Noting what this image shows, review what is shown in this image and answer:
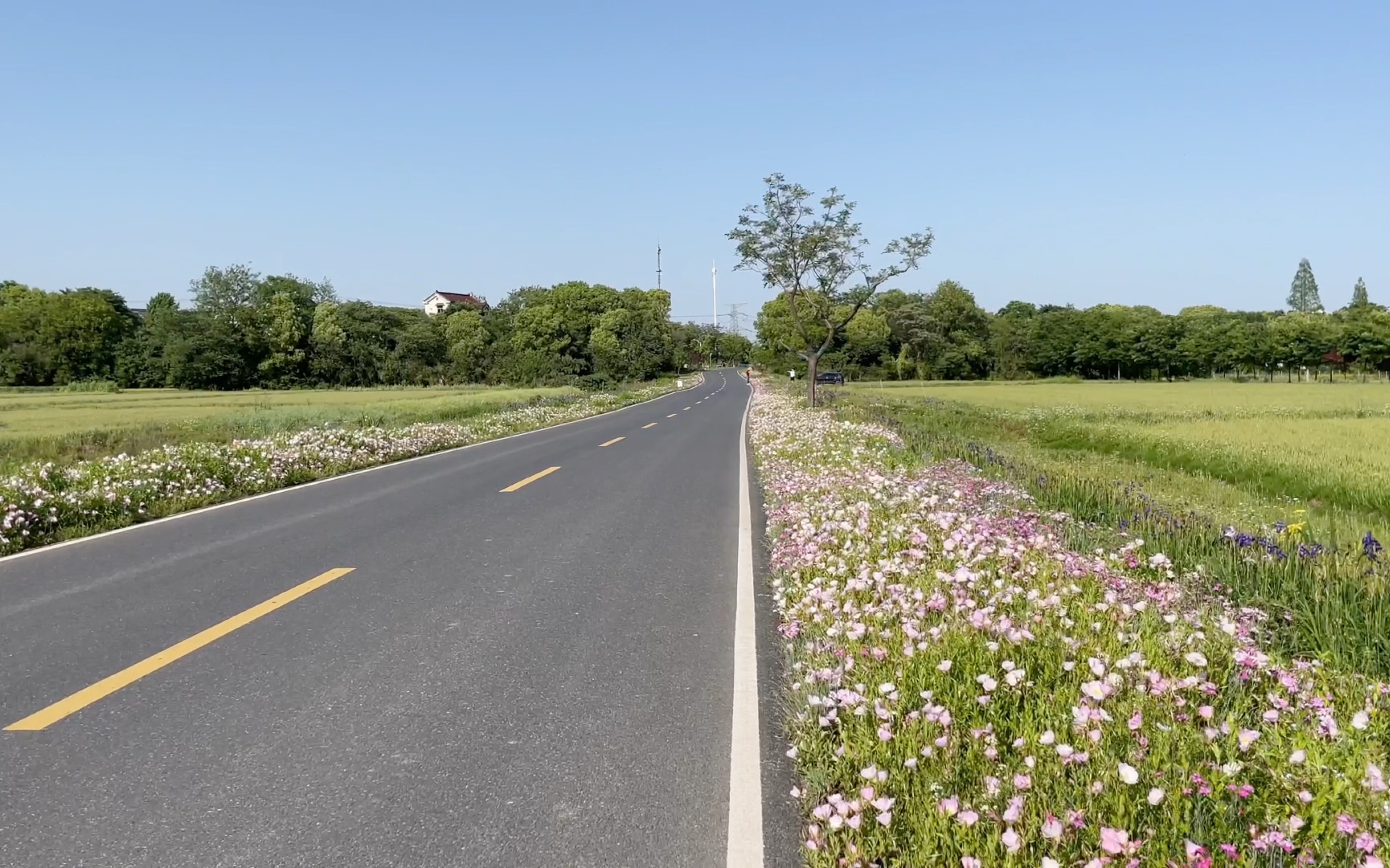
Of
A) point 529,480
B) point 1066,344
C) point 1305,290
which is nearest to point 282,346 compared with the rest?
point 529,480

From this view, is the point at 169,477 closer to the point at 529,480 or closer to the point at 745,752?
the point at 529,480

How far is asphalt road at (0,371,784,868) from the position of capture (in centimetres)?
276

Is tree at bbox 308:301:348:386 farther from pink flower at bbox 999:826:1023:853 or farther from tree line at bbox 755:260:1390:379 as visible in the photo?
pink flower at bbox 999:826:1023:853

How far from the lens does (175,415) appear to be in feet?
99.7

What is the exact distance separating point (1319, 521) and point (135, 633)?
11673mm

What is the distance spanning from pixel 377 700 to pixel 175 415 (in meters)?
32.7

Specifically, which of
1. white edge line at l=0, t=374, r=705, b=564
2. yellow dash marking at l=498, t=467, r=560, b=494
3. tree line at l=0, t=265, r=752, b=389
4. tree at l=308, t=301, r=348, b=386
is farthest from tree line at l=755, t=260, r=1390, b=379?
yellow dash marking at l=498, t=467, r=560, b=494

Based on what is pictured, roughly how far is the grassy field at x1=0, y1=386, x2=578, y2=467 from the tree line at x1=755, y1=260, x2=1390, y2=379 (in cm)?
5030

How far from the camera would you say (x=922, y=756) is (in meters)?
3.02

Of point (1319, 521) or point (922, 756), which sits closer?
point (922, 756)

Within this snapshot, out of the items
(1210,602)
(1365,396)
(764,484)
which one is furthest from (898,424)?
Result: (1365,396)

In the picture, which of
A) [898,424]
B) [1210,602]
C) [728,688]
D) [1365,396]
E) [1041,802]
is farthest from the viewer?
[1365,396]

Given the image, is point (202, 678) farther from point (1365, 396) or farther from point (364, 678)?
point (1365, 396)

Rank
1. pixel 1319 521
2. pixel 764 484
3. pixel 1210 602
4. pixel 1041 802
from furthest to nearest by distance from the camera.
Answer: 1. pixel 764 484
2. pixel 1319 521
3. pixel 1210 602
4. pixel 1041 802
